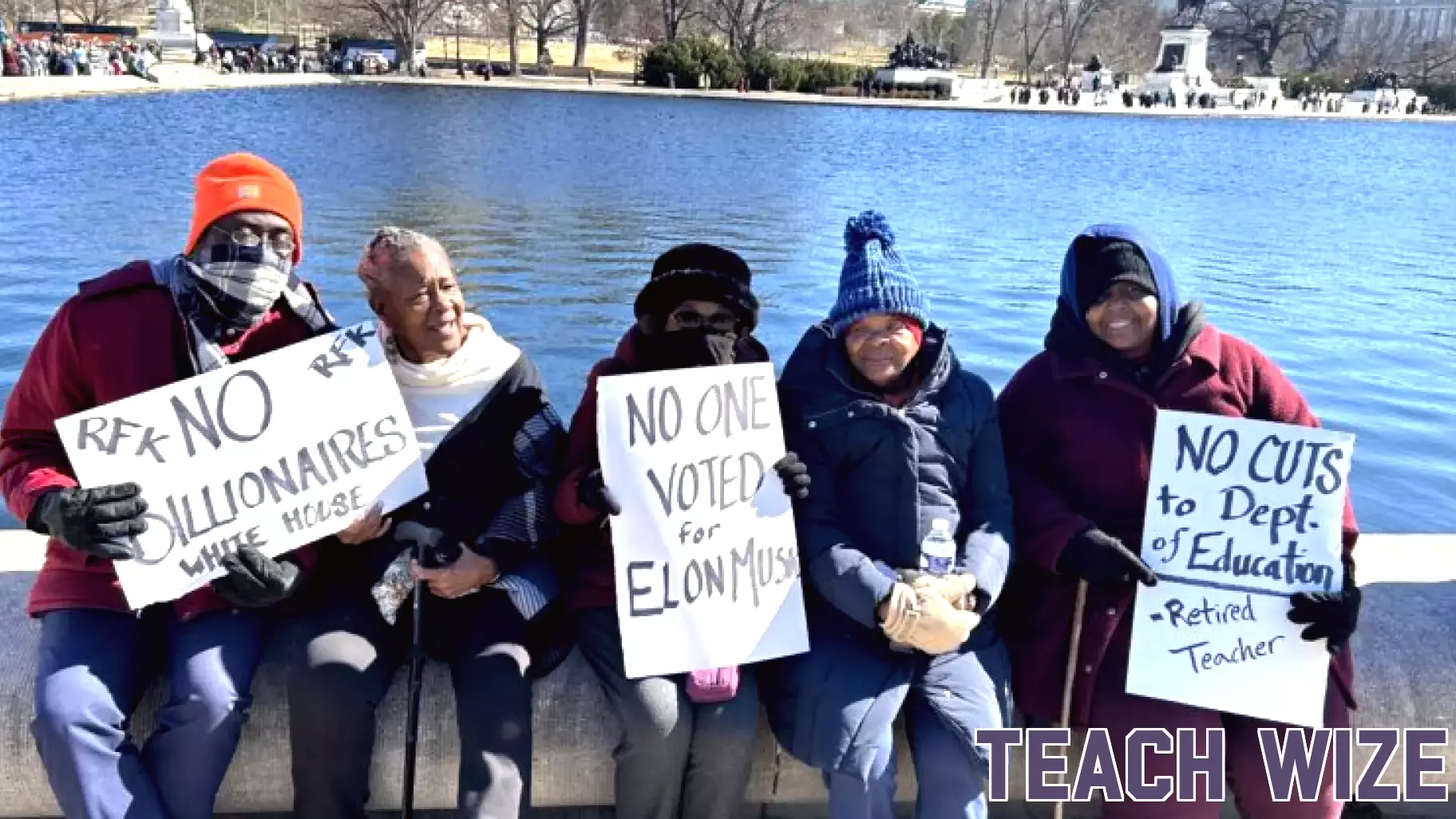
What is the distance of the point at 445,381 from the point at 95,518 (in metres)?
1.01

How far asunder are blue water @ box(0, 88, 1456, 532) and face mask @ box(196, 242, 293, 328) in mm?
6953

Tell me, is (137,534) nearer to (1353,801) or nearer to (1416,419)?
Answer: (1353,801)

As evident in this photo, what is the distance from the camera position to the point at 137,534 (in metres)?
3.18

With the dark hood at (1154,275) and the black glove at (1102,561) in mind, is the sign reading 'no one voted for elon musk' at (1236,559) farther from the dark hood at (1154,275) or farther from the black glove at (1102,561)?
the dark hood at (1154,275)

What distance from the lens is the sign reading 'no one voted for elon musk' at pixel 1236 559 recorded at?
11.2 feet

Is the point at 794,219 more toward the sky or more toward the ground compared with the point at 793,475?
more toward the ground

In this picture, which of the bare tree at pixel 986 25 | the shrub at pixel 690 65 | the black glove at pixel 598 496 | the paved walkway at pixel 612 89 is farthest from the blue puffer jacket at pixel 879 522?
the bare tree at pixel 986 25

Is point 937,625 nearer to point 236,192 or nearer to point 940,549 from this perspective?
point 940,549

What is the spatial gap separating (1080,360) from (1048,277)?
1333 cm

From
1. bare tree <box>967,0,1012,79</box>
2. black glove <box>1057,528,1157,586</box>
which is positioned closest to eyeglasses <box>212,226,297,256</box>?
black glove <box>1057,528,1157,586</box>

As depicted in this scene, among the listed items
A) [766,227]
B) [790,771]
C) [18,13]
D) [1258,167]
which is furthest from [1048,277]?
[18,13]

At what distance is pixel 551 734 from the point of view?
346cm

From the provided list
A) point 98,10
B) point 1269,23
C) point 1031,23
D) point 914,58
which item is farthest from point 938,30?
point 98,10

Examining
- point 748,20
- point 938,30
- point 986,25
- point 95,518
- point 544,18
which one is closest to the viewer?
point 95,518
